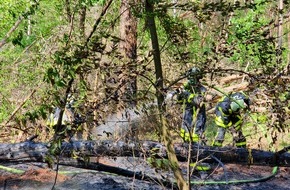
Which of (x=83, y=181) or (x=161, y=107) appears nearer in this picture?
(x=161, y=107)

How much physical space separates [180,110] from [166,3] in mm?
1018

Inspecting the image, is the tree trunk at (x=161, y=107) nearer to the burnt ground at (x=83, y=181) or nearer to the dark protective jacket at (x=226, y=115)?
the burnt ground at (x=83, y=181)

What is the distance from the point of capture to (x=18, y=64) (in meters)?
9.92

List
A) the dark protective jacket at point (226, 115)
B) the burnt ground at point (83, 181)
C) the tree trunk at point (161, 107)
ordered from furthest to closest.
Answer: the dark protective jacket at point (226, 115) < the burnt ground at point (83, 181) < the tree trunk at point (161, 107)

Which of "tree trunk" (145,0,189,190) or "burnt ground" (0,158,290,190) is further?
"burnt ground" (0,158,290,190)

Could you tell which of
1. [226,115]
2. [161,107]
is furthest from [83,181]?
[226,115]

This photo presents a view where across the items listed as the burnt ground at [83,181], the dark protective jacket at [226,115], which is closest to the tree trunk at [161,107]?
the burnt ground at [83,181]

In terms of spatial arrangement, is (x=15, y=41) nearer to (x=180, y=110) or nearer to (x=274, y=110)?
(x=180, y=110)

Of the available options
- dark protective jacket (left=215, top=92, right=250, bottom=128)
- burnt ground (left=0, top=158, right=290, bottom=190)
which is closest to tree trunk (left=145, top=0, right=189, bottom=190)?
burnt ground (left=0, top=158, right=290, bottom=190)

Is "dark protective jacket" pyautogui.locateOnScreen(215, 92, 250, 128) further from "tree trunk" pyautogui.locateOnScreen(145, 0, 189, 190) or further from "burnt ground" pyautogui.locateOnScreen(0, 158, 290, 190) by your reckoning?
"tree trunk" pyautogui.locateOnScreen(145, 0, 189, 190)

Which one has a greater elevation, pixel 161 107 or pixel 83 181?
pixel 161 107

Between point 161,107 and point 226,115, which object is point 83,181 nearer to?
point 161,107

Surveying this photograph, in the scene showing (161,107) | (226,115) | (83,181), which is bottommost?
(83,181)

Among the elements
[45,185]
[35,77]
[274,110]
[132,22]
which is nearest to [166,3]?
[274,110]
